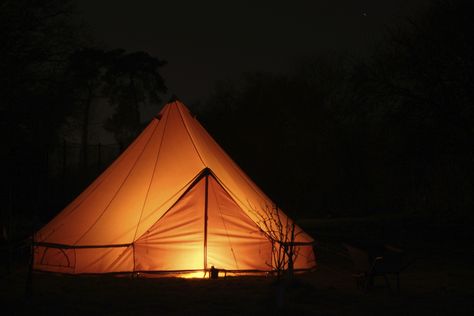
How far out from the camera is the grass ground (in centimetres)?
611

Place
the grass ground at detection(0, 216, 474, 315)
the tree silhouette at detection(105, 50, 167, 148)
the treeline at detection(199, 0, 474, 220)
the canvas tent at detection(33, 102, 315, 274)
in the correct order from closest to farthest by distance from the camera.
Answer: the grass ground at detection(0, 216, 474, 315) < the canvas tent at detection(33, 102, 315, 274) < the treeline at detection(199, 0, 474, 220) < the tree silhouette at detection(105, 50, 167, 148)

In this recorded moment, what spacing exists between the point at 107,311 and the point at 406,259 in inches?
309

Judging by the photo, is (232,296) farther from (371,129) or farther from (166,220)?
(371,129)

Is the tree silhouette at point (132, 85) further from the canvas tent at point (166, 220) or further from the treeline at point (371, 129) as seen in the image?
the canvas tent at point (166, 220)

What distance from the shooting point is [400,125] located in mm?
15414

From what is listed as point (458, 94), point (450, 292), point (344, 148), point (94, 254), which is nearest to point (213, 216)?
point (94, 254)

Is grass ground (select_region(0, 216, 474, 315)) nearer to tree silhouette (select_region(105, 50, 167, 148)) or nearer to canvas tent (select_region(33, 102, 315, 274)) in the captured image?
canvas tent (select_region(33, 102, 315, 274))

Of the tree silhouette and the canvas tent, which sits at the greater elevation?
the tree silhouette

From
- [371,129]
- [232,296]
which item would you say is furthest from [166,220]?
[371,129]

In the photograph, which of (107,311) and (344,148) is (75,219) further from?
(344,148)

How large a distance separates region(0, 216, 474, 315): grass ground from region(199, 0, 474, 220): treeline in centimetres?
572

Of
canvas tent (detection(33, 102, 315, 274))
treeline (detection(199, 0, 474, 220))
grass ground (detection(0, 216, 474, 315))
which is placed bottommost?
grass ground (detection(0, 216, 474, 315))

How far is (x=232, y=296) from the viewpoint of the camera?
6.98 metres

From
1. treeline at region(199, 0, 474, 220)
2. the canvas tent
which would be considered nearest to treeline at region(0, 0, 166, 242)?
the canvas tent
